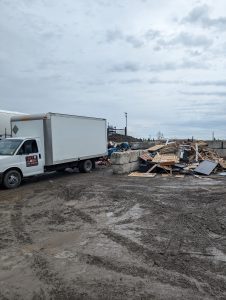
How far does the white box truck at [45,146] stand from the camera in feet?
51.3

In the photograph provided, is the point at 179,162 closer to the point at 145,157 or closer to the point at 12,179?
the point at 145,157

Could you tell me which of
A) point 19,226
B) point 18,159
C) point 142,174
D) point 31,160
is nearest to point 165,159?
point 142,174

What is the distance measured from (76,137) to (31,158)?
366 cm

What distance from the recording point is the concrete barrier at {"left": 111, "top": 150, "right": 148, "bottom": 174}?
19.8 metres

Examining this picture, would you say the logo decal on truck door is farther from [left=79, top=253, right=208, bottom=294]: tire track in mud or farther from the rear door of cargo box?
[left=79, top=253, right=208, bottom=294]: tire track in mud

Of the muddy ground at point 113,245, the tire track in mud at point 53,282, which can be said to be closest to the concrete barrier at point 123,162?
the muddy ground at point 113,245

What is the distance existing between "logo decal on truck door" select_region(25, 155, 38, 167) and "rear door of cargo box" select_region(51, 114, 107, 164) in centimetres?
105

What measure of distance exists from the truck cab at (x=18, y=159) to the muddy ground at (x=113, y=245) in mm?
1890

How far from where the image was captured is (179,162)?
21.6 meters

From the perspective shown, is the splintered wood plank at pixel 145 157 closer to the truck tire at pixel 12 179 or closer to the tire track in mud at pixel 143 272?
the truck tire at pixel 12 179

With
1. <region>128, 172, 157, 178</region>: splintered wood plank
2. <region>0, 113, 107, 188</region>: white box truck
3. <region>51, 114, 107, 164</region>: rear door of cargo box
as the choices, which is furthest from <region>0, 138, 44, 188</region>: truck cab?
<region>128, 172, 157, 178</region>: splintered wood plank

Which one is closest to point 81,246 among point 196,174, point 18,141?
point 18,141

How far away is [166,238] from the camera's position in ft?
25.2

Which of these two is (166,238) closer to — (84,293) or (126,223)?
(126,223)
